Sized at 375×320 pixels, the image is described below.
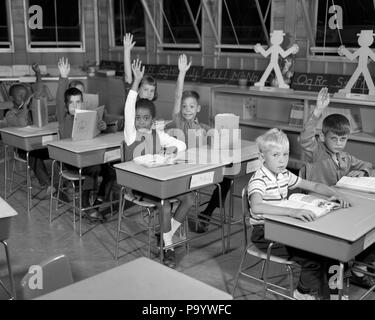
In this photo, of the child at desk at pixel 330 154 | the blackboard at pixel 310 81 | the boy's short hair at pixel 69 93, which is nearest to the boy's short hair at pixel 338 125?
the child at desk at pixel 330 154

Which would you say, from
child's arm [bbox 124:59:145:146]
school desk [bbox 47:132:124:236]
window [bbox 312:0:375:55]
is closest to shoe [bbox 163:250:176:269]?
child's arm [bbox 124:59:145:146]

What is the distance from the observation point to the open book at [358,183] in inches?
106

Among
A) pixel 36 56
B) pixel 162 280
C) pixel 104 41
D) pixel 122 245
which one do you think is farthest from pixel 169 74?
pixel 162 280

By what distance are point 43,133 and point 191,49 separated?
2.60 metres

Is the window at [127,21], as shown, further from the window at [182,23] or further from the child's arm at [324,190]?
the child's arm at [324,190]

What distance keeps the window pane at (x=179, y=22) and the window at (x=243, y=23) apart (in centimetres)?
45

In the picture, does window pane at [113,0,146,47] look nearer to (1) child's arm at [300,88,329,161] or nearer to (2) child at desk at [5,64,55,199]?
(2) child at desk at [5,64,55,199]

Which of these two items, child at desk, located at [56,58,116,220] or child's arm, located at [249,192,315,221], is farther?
Result: child at desk, located at [56,58,116,220]

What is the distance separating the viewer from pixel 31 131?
4.34m

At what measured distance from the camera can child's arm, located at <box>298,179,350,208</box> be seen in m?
2.42

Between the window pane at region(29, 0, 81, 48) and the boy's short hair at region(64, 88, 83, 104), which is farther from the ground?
the window pane at region(29, 0, 81, 48)

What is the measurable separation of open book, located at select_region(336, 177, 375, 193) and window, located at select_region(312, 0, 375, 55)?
2.13 meters

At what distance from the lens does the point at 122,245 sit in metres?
3.65
